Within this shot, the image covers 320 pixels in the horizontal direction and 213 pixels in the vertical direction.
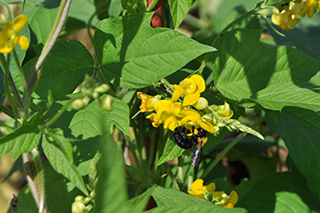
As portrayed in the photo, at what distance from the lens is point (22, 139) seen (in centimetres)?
55

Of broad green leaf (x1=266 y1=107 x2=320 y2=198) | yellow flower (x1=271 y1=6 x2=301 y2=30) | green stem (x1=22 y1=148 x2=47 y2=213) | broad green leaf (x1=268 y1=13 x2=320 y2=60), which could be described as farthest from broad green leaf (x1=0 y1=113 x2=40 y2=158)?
broad green leaf (x1=268 y1=13 x2=320 y2=60)

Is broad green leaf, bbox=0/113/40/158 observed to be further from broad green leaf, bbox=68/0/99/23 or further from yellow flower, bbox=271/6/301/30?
broad green leaf, bbox=68/0/99/23

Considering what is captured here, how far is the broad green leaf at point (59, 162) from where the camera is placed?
1.87 ft

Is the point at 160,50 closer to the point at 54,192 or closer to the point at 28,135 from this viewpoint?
the point at 28,135

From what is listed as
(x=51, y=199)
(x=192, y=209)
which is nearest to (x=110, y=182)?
(x=192, y=209)

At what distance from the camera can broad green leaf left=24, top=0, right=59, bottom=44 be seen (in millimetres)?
968

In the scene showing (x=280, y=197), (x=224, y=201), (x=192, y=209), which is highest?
(x=192, y=209)

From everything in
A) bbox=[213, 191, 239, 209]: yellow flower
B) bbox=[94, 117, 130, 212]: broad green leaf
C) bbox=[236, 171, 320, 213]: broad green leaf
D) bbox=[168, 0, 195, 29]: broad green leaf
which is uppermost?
bbox=[168, 0, 195, 29]: broad green leaf

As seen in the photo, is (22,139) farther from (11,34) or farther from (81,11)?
(81,11)

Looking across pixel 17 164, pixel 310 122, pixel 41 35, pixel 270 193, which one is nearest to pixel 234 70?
pixel 310 122

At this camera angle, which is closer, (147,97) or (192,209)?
(192,209)

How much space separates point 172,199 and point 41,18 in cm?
73

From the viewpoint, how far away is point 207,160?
1350 mm

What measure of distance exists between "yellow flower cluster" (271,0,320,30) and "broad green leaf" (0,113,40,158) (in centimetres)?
59
